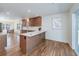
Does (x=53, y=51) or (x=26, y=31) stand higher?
(x=26, y=31)

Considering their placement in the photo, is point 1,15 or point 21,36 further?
point 21,36

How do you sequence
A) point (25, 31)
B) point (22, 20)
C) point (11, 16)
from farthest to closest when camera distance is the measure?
point (25, 31) < point (22, 20) < point (11, 16)

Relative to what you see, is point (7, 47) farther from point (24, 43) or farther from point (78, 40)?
point (78, 40)

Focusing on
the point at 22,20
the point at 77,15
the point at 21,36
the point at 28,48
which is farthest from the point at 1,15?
the point at 77,15

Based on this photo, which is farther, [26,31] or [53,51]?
[26,31]

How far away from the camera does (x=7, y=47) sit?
3037 millimetres

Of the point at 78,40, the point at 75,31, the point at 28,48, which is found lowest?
the point at 28,48

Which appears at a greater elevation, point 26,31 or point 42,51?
point 26,31

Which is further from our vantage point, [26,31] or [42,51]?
[26,31]

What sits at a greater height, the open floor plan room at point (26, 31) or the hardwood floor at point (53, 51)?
the open floor plan room at point (26, 31)

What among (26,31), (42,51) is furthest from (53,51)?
(26,31)

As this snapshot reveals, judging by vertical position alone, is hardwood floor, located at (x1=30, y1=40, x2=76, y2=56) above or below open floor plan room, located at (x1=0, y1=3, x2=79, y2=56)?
below

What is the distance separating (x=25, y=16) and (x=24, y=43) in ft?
2.96

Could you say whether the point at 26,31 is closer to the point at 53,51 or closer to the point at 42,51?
the point at 42,51
